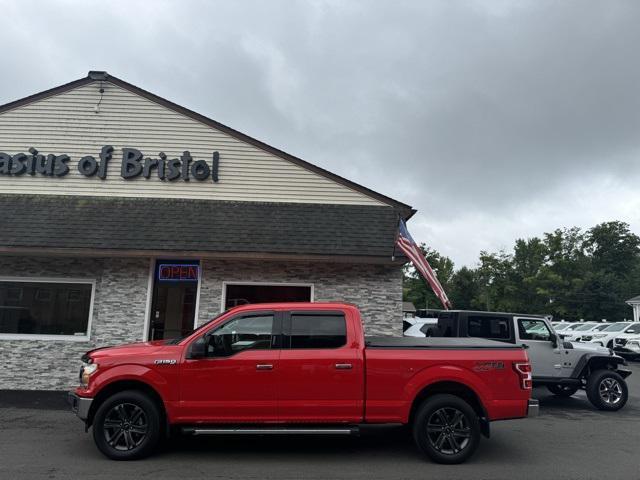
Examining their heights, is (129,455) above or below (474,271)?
below

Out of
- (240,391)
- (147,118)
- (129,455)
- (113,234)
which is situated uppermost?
(147,118)

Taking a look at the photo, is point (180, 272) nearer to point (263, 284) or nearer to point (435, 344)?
point (263, 284)

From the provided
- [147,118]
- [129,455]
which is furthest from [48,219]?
[129,455]

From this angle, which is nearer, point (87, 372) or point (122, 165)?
point (87, 372)

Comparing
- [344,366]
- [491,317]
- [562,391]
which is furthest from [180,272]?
[562,391]

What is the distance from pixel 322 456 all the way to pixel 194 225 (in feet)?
20.8

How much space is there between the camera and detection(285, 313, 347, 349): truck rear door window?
6160 mm

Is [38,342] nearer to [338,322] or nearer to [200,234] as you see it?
[200,234]

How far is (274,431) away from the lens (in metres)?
5.88

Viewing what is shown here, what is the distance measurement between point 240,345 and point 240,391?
553mm

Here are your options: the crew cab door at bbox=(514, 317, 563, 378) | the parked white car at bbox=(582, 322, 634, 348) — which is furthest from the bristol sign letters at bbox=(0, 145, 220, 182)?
the parked white car at bbox=(582, 322, 634, 348)

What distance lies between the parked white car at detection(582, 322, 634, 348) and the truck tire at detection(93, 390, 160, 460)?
19.7 metres

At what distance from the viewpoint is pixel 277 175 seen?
483 inches

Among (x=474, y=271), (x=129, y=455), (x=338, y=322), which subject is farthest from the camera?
(x=474, y=271)
